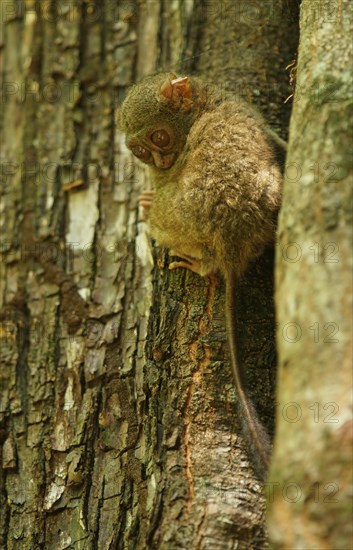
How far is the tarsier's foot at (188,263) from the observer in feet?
13.6

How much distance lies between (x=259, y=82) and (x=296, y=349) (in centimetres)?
271

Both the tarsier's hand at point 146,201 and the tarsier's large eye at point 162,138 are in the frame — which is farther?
the tarsier's hand at point 146,201

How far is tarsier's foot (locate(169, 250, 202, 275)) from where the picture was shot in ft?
13.6

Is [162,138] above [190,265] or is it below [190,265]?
above

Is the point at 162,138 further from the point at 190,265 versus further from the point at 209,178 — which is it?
the point at 190,265

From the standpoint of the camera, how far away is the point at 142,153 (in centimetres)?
458

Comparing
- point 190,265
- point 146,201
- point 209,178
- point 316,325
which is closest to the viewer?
point 316,325

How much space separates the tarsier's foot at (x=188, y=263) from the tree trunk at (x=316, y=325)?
48.3 inches

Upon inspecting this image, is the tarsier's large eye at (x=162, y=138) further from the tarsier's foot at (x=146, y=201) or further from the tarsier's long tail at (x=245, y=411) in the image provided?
the tarsier's long tail at (x=245, y=411)

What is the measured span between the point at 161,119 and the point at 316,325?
2.33 meters

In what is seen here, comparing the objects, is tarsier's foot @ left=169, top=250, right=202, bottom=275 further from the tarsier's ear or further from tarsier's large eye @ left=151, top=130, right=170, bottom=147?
the tarsier's ear

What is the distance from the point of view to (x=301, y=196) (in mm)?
2828

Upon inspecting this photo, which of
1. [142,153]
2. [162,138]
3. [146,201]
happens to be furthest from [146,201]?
[162,138]

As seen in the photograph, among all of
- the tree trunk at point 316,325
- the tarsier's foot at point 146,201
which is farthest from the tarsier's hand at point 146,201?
the tree trunk at point 316,325
